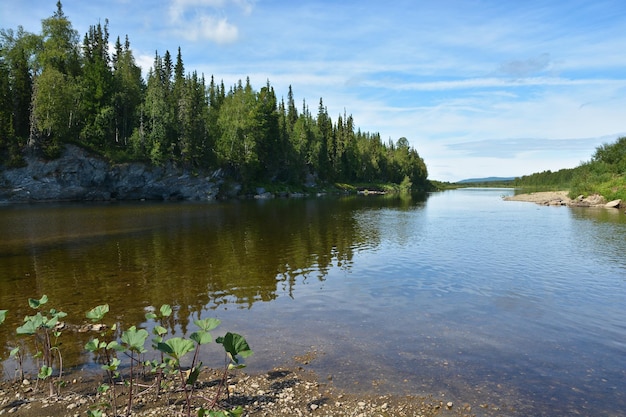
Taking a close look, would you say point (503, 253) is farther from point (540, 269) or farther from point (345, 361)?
point (345, 361)

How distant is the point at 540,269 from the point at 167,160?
91055mm

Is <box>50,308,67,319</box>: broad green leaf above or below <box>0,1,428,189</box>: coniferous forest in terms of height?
below

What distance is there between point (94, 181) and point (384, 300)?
9029 centimetres

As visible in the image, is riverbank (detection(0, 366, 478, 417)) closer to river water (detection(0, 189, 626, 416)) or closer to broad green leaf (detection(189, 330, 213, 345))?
river water (detection(0, 189, 626, 416))

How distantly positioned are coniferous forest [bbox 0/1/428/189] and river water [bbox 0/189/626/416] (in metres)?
58.8

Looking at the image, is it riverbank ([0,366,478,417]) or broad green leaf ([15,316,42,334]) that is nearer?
riverbank ([0,366,478,417])

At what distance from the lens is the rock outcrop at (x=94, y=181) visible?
263 feet

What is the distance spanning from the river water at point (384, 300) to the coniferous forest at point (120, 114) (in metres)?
58.8

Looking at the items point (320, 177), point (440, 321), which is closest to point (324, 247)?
point (440, 321)

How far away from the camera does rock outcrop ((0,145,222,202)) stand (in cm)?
8012

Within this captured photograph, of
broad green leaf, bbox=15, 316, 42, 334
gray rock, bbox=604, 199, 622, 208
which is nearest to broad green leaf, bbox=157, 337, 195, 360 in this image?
broad green leaf, bbox=15, 316, 42, 334

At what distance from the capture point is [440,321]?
15.6m

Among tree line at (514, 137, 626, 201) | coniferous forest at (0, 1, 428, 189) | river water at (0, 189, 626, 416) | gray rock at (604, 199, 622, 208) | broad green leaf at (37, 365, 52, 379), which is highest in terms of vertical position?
coniferous forest at (0, 1, 428, 189)

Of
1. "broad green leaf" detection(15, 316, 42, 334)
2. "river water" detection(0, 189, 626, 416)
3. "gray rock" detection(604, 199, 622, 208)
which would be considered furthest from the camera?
"gray rock" detection(604, 199, 622, 208)
